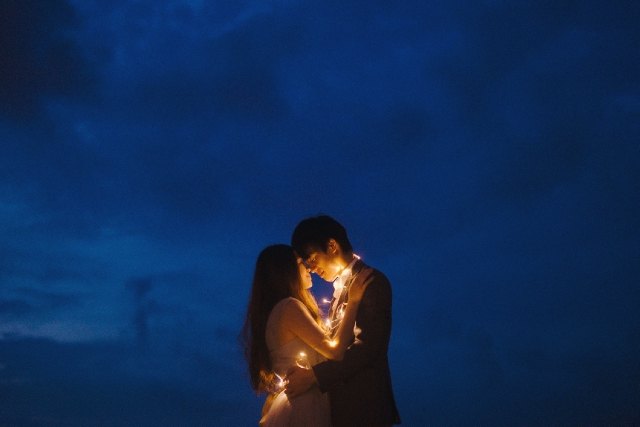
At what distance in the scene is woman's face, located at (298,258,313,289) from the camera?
5.55 meters

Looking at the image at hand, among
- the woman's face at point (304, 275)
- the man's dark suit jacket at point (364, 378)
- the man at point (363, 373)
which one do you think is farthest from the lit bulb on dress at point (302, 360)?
the woman's face at point (304, 275)

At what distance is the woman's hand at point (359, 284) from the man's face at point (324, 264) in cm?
33

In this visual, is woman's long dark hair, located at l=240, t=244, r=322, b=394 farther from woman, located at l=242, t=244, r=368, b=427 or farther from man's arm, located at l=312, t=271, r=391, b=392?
man's arm, located at l=312, t=271, r=391, b=392

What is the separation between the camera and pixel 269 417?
16.8ft

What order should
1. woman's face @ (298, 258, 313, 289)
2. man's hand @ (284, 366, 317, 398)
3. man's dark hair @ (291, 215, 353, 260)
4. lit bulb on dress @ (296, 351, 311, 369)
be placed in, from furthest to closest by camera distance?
1. woman's face @ (298, 258, 313, 289)
2. man's dark hair @ (291, 215, 353, 260)
3. lit bulb on dress @ (296, 351, 311, 369)
4. man's hand @ (284, 366, 317, 398)

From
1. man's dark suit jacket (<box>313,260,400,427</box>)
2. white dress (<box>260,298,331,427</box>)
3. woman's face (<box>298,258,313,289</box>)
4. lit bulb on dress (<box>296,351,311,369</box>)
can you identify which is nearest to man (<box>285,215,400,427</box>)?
man's dark suit jacket (<box>313,260,400,427</box>)

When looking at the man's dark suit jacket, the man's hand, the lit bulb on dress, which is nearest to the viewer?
the man's dark suit jacket

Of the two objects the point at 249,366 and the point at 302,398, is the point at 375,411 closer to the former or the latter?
the point at 302,398

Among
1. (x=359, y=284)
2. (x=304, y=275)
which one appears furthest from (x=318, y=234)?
(x=359, y=284)

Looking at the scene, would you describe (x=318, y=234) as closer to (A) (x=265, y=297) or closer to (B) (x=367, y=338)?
(A) (x=265, y=297)

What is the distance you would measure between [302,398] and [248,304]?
3.27 ft

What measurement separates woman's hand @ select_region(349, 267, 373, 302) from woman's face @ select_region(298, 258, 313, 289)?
59 cm

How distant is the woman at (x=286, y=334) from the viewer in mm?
5012

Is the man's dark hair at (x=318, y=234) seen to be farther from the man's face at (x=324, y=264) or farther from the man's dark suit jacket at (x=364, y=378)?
the man's dark suit jacket at (x=364, y=378)
